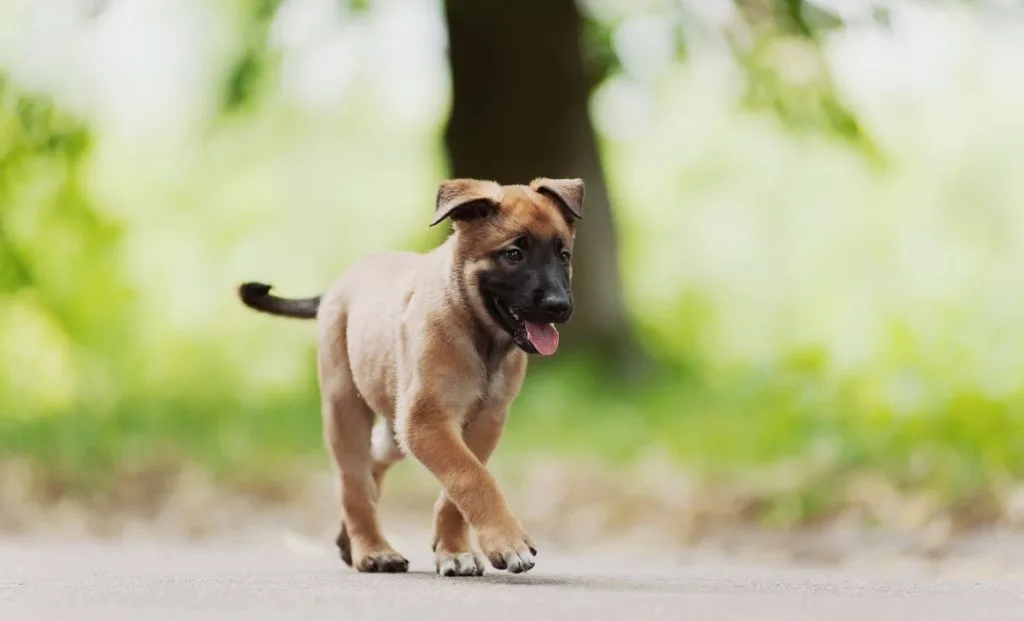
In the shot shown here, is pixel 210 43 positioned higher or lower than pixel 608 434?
higher

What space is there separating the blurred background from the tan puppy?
3096 mm

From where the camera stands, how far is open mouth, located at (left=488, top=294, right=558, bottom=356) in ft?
19.1

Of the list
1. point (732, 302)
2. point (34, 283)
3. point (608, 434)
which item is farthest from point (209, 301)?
point (608, 434)

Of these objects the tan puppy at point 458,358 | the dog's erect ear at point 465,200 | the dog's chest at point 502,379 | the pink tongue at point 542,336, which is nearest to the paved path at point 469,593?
the tan puppy at point 458,358

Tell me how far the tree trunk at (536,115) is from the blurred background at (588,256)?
0.08 ft

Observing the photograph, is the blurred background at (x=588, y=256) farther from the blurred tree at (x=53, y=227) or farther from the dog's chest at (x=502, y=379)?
the dog's chest at (x=502, y=379)

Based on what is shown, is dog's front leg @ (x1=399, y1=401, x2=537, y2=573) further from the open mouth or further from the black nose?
the black nose

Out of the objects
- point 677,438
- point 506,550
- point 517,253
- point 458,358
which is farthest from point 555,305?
point 677,438

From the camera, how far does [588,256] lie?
496 inches

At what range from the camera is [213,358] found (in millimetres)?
14609

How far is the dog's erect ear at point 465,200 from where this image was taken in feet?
19.6

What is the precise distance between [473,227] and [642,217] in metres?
11.5

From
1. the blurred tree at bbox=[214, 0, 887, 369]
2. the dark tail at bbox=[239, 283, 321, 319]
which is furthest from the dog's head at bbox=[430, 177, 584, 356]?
the blurred tree at bbox=[214, 0, 887, 369]

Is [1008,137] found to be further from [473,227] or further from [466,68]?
[473,227]
